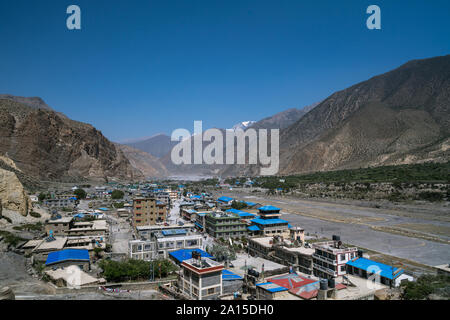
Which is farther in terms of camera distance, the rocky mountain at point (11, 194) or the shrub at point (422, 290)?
the rocky mountain at point (11, 194)

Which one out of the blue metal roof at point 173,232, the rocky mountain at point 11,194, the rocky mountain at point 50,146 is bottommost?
the blue metal roof at point 173,232

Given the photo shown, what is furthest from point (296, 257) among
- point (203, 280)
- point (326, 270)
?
point (203, 280)

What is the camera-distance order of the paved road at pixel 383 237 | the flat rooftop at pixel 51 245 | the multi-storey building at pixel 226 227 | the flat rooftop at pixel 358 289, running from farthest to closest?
the multi-storey building at pixel 226 227, the paved road at pixel 383 237, the flat rooftop at pixel 51 245, the flat rooftop at pixel 358 289

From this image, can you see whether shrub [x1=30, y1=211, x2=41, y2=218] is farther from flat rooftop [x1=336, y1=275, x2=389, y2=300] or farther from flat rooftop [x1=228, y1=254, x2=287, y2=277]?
flat rooftop [x1=336, y1=275, x2=389, y2=300]

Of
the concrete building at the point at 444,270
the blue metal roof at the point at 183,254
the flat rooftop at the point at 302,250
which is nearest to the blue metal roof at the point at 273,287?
the flat rooftop at the point at 302,250

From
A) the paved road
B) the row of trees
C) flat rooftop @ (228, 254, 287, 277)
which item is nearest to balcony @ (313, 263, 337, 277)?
flat rooftop @ (228, 254, 287, 277)

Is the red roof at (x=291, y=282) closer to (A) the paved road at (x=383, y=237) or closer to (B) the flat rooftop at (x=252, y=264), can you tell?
(B) the flat rooftop at (x=252, y=264)
